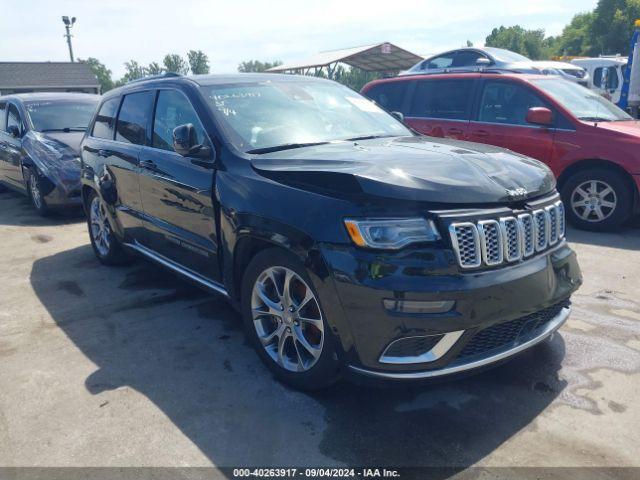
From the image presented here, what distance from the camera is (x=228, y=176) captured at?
3.27 m

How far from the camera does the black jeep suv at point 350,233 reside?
8.19ft

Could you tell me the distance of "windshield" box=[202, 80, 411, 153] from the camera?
3494mm

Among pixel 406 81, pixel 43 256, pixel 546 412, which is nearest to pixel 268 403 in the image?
pixel 546 412

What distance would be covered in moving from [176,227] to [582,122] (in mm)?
4973

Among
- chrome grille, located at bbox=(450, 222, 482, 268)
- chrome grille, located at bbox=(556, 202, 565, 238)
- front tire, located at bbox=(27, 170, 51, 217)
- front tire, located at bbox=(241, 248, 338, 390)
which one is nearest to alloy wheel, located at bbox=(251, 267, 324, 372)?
front tire, located at bbox=(241, 248, 338, 390)

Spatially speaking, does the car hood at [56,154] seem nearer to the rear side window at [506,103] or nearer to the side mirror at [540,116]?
the rear side window at [506,103]

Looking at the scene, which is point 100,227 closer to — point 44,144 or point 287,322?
point 44,144

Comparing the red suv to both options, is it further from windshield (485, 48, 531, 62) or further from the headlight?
the headlight

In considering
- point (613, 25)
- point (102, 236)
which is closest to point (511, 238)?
point (102, 236)

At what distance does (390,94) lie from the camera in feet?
27.5

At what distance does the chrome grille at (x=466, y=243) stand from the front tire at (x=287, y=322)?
2.40 feet

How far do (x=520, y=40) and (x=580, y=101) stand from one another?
287 feet

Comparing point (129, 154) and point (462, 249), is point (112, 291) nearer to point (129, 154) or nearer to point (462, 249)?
point (129, 154)

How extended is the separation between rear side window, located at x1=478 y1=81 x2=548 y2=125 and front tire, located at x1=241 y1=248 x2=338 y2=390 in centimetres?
486
